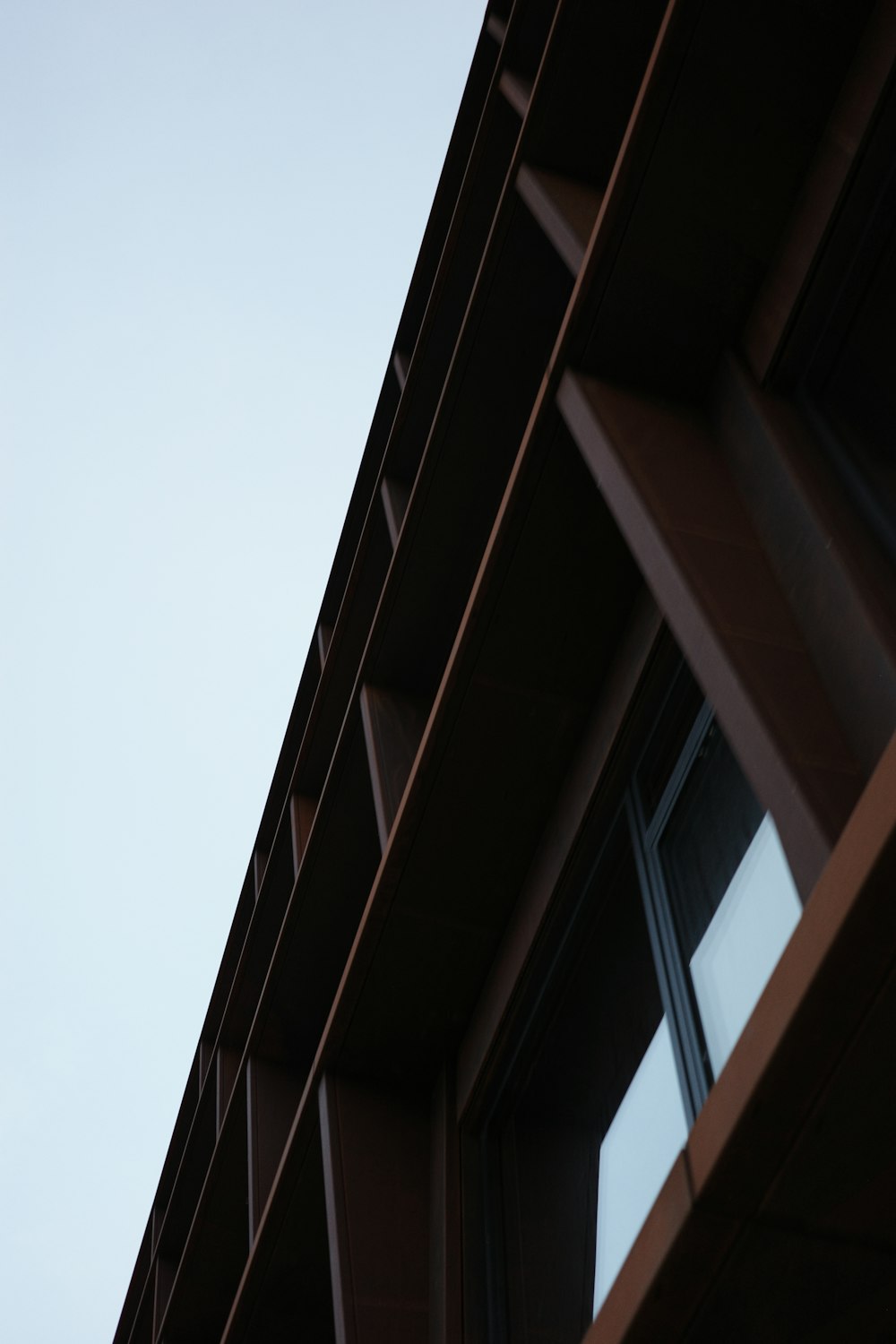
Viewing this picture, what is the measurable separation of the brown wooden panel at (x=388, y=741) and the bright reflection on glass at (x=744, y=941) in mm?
4028

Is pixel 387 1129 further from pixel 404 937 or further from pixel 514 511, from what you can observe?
pixel 514 511

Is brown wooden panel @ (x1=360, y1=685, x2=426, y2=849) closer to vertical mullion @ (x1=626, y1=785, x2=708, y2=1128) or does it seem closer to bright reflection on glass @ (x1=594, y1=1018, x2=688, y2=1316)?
vertical mullion @ (x1=626, y1=785, x2=708, y2=1128)

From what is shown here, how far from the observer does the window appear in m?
5.98

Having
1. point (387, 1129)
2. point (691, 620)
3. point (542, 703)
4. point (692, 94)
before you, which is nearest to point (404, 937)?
point (387, 1129)

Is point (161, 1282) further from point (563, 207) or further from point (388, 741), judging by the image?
point (563, 207)

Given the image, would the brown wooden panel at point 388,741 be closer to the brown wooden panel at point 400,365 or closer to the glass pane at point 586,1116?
the glass pane at point 586,1116

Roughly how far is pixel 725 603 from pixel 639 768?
2250mm

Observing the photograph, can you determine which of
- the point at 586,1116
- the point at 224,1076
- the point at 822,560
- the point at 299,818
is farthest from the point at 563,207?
the point at 224,1076

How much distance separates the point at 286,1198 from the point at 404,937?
284cm

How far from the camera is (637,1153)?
6.54 meters

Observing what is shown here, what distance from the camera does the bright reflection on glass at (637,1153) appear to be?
6209 mm

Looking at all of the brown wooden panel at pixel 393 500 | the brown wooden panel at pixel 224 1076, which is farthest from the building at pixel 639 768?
the brown wooden panel at pixel 224 1076

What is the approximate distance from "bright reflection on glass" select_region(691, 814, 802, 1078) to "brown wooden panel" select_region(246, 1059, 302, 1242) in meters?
7.55

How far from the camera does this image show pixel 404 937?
9.68 metres
